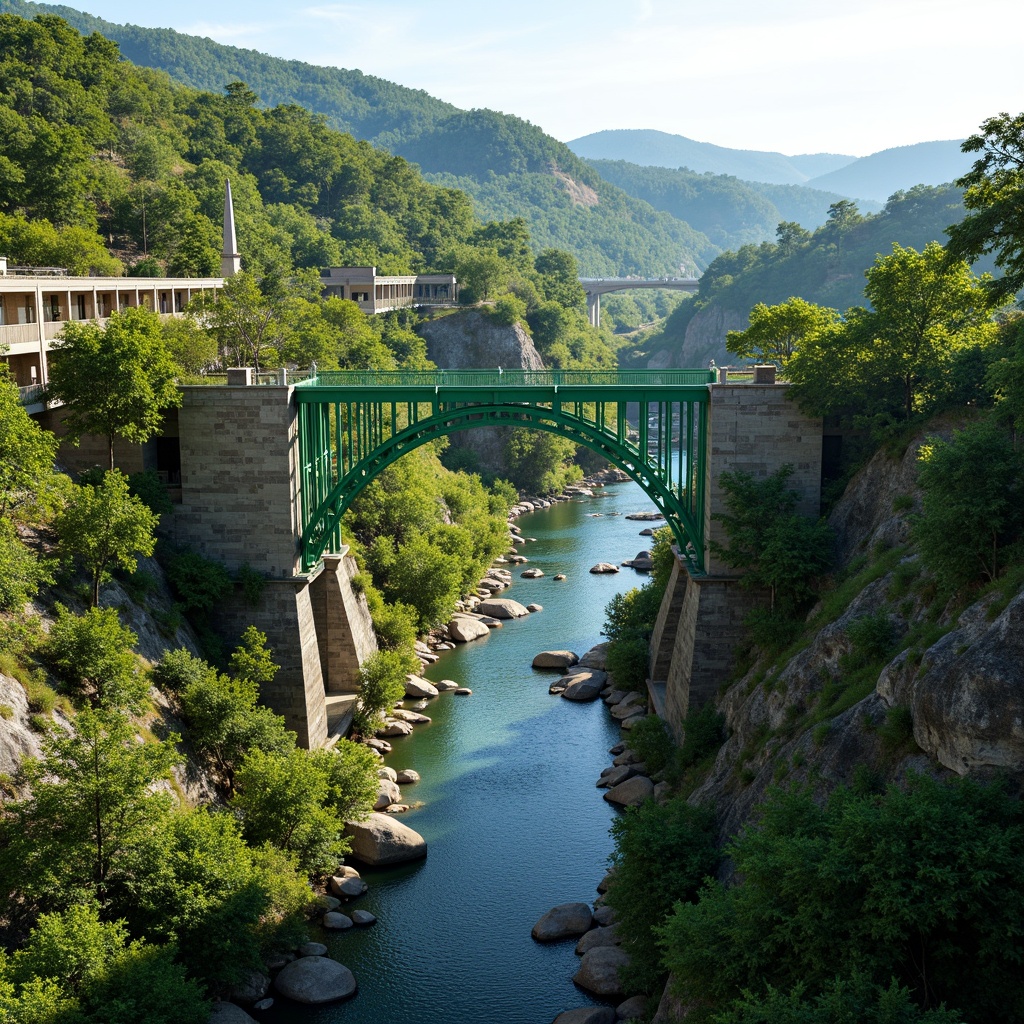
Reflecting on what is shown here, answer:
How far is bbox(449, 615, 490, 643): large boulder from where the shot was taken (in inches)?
1601

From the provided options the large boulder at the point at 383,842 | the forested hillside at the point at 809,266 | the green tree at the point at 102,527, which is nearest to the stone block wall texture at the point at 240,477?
the green tree at the point at 102,527

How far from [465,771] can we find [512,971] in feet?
29.2

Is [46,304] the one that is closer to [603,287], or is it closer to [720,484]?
[720,484]

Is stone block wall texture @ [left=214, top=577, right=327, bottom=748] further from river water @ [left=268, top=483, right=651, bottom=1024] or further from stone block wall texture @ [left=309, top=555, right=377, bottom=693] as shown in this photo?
river water @ [left=268, top=483, right=651, bottom=1024]

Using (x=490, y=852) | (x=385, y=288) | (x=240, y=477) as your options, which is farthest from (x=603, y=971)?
(x=385, y=288)

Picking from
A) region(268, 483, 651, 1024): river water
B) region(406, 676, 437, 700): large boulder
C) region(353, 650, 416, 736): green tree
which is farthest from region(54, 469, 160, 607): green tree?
region(406, 676, 437, 700): large boulder

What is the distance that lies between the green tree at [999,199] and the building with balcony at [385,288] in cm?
4923

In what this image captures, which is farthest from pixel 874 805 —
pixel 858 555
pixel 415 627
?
pixel 415 627

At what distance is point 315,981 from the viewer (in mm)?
20703

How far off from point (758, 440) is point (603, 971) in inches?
547

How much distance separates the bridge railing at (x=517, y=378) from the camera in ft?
98.8

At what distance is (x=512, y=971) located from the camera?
2161 cm

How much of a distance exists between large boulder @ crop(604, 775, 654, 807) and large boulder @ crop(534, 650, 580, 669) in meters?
9.51

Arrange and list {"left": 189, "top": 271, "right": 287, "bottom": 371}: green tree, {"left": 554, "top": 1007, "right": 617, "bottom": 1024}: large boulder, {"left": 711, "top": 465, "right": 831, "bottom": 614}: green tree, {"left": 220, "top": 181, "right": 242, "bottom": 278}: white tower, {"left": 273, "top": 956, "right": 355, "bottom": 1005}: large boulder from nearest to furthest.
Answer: {"left": 554, "top": 1007, "right": 617, "bottom": 1024}: large boulder < {"left": 273, "top": 956, "right": 355, "bottom": 1005}: large boulder < {"left": 711, "top": 465, "right": 831, "bottom": 614}: green tree < {"left": 189, "top": 271, "right": 287, "bottom": 371}: green tree < {"left": 220, "top": 181, "right": 242, "bottom": 278}: white tower
